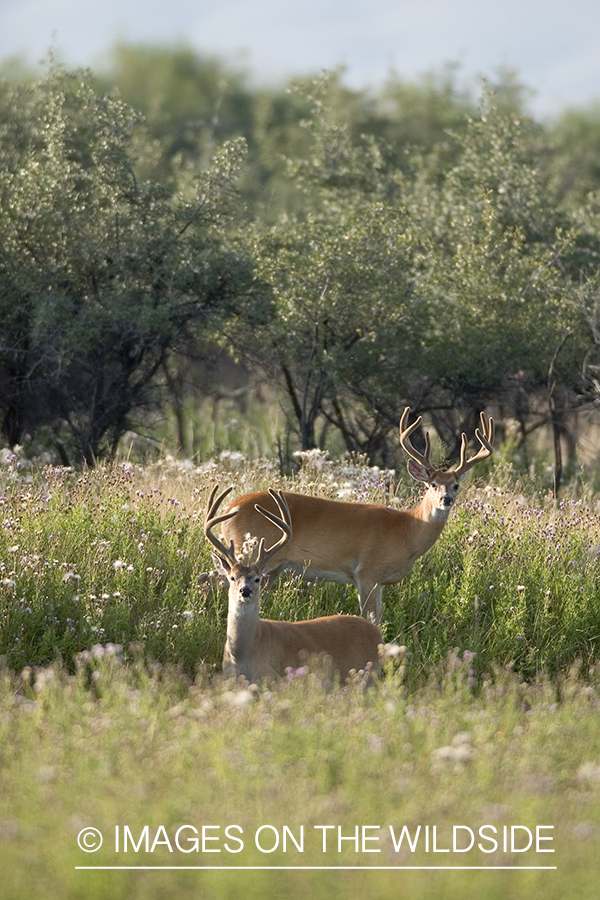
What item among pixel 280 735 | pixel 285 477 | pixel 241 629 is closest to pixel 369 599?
pixel 241 629

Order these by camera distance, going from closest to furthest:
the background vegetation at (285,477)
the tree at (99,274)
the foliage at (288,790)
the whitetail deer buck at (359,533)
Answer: the foliage at (288,790) → the background vegetation at (285,477) → the whitetail deer buck at (359,533) → the tree at (99,274)

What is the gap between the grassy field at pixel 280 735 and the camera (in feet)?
14.0

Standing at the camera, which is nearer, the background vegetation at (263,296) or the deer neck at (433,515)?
the deer neck at (433,515)

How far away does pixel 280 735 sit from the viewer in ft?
17.3

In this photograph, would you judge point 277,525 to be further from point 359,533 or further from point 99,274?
point 99,274

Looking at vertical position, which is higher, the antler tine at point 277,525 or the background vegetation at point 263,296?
the background vegetation at point 263,296

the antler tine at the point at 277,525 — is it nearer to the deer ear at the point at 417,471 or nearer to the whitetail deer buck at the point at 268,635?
the whitetail deer buck at the point at 268,635

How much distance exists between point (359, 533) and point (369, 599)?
1.59 ft

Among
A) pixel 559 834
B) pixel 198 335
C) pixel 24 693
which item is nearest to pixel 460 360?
pixel 198 335

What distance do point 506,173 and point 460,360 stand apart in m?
3.79

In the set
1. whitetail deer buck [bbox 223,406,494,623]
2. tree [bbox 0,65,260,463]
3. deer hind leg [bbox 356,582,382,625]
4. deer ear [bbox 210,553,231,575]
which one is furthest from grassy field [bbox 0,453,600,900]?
tree [bbox 0,65,260,463]

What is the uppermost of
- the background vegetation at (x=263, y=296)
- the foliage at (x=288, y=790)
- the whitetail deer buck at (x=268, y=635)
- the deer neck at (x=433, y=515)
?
the background vegetation at (x=263, y=296)

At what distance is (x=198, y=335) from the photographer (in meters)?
14.2

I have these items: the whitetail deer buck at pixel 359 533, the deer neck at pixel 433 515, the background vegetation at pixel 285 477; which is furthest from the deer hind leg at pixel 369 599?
the deer neck at pixel 433 515
